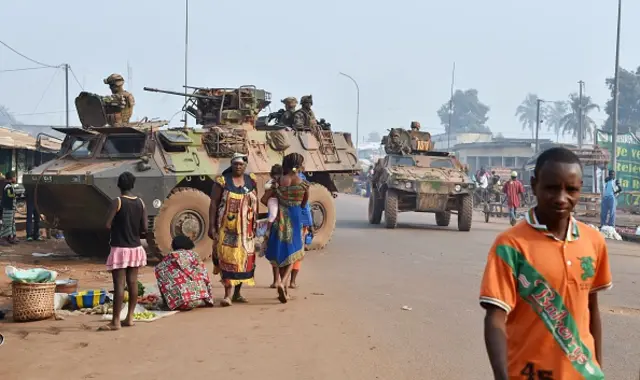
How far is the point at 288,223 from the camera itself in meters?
8.66

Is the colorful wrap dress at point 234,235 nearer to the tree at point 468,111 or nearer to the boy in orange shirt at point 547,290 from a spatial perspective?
the boy in orange shirt at point 547,290

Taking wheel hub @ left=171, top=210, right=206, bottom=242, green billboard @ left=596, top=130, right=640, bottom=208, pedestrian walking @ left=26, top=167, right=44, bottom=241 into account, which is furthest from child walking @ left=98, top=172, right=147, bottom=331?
green billboard @ left=596, top=130, right=640, bottom=208

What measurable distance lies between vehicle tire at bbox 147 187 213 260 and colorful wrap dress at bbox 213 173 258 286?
126 inches

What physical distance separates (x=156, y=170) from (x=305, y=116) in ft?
13.8

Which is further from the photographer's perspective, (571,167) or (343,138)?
(343,138)

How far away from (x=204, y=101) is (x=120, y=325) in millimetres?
8348

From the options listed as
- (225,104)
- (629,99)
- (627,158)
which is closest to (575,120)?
(629,99)

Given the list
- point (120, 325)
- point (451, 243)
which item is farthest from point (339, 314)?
point (451, 243)

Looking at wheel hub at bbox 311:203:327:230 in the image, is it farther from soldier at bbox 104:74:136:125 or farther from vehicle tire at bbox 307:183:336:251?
soldier at bbox 104:74:136:125

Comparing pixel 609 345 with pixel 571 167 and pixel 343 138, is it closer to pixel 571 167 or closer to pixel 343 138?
pixel 571 167

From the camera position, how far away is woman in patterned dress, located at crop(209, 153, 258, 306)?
8.27 m

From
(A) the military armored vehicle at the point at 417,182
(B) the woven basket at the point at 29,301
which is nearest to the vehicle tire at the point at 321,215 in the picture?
(A) the military armored vehicle at the point at 417,182

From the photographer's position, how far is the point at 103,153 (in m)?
12.1

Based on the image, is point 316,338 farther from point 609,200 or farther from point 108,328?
point 609,200
